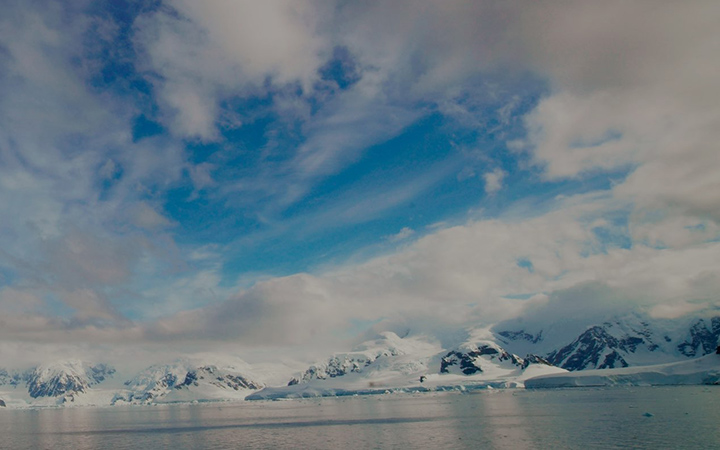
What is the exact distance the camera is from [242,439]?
8088cm

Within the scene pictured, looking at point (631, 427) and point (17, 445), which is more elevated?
point (17, 445)

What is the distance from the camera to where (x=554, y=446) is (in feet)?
184

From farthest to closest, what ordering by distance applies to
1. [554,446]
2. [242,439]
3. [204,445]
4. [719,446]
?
[242,439]
[204,445]
[554,446]
[719,446]

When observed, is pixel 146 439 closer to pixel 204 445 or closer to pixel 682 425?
pixel 204 445

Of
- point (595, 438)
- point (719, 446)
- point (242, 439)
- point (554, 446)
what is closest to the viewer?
point (719, 446)

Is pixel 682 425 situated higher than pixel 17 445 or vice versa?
pixel 17 445

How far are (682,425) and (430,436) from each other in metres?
35.7

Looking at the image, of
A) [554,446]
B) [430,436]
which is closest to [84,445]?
[430,436]

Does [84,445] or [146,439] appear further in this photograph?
[146,439]

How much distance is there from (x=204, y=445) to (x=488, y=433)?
43.4 m

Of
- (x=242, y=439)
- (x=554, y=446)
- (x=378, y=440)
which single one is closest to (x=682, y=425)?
(x=554, y=446)

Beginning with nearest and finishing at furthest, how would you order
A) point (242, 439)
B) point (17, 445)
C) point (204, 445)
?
point (204, 445)
point (242, 439)
point (17, 445)

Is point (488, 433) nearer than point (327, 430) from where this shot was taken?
Yes

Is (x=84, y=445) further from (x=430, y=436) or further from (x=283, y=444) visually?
(x=430, y=436)
